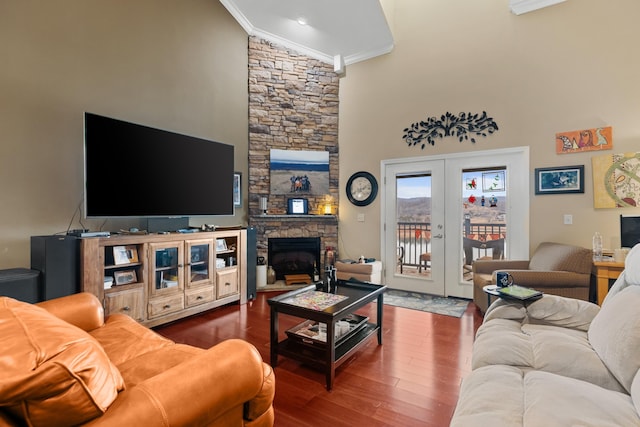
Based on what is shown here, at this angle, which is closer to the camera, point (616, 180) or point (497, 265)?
point (616, 180)

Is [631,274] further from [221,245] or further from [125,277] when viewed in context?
[125,277]

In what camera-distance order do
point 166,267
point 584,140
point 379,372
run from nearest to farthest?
point 379,372, point 166,267, point 584,140

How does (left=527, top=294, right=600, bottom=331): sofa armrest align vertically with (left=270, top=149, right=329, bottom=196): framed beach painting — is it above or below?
below

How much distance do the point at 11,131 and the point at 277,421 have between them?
326 cm

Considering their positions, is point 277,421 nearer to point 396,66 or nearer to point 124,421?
point 124,421

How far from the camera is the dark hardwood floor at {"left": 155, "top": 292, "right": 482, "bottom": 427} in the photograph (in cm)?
185

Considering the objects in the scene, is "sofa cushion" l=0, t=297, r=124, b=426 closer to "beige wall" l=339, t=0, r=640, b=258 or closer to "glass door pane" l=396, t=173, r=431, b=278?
"glass door pane" l=396, t=173, r=431, b=278

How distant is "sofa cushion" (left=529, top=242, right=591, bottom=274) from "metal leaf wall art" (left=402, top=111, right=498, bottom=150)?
5.40 ft

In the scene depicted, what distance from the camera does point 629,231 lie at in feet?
10.3

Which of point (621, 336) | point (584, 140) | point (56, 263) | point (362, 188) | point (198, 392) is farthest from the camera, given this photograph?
point (362, 188)

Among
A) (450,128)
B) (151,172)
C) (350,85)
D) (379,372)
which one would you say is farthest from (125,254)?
(450,128)

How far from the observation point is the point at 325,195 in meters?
5.24

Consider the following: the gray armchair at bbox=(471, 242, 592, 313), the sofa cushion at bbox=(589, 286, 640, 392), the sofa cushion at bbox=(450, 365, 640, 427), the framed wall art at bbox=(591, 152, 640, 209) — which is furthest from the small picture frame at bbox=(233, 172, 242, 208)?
the framed wall art at bbox=(591, 152, 640, 209)

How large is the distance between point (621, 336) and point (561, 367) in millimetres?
275
